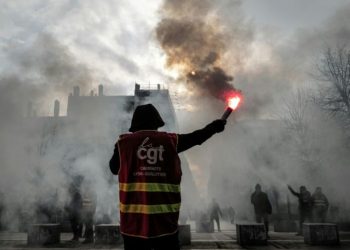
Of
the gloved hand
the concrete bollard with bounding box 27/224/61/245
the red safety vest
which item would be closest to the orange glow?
the gloved hand

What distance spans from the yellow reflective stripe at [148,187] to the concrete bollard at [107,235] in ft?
22.4

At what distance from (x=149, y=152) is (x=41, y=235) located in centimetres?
771

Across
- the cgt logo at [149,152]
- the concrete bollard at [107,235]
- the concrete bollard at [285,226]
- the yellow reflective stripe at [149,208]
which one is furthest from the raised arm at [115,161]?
the concrete bollard at [285,226]

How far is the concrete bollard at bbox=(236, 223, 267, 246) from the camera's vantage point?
9039 millimetres

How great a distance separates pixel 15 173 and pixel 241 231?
8668 mm

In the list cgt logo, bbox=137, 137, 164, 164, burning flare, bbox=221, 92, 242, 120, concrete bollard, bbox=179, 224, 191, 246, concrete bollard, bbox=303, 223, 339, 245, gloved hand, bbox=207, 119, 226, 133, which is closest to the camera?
cgt logo, bbox=137, 137, 164, 164

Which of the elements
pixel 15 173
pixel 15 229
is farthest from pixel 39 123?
pixel 15 229

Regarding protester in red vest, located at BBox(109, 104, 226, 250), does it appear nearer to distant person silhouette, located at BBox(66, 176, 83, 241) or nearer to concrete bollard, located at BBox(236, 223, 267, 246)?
concrete bollard, located at BBox(236, 223, 267, 246)

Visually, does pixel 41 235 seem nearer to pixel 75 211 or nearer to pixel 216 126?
pixel 75 211

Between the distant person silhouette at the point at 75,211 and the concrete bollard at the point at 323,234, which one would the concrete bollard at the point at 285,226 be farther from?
the distant person silhouette at the point at 75,211

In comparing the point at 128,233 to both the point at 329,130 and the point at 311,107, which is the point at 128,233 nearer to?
the point at 329,130

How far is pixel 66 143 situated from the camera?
15.7 metres

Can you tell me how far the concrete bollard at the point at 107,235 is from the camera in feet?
29.8

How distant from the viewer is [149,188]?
2645mm
